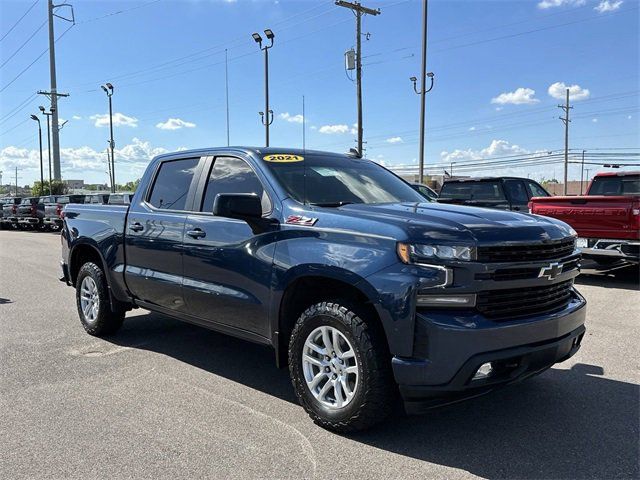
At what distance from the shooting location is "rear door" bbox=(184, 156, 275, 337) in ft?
13.3

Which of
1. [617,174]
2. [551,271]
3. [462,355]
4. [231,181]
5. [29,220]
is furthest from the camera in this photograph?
[29,220]

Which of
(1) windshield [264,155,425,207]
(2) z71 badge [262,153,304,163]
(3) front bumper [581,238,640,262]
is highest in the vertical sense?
(2) z71 badge [262,153,304,163]

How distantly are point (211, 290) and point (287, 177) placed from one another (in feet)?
3.61

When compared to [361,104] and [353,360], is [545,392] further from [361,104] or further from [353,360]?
[361,104]

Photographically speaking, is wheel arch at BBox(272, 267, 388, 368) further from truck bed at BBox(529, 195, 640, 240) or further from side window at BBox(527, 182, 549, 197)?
side window at BBox(527, 182, 549, 197)

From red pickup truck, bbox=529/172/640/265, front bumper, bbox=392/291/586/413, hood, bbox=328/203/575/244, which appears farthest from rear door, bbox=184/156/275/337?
red pickup truck, bbox=529/172/640/265

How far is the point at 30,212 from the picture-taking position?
2764 centimetres

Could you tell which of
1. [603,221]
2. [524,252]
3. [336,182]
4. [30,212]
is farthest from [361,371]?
[30,212]

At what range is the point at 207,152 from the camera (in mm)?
4949

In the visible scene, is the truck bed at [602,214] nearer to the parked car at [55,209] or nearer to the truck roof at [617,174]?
the truck roof at [617,174]

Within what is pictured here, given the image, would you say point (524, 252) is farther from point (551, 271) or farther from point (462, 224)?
point (462, 224)

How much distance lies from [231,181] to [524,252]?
241 cm

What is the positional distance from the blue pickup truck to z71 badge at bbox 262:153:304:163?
18mm

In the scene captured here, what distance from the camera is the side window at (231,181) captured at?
4382 millimetres
